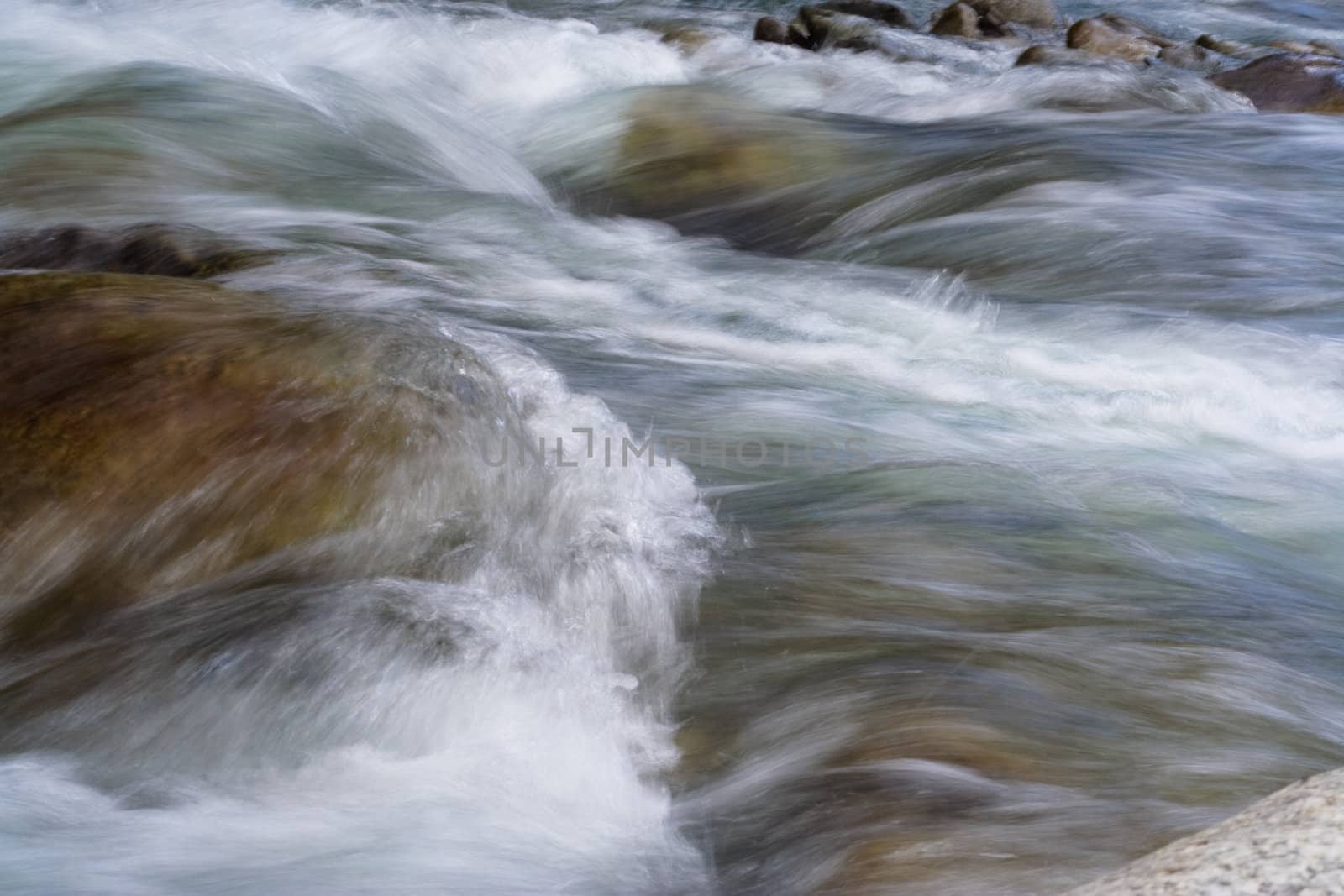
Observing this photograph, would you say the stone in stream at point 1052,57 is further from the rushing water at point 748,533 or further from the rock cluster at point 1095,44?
the rushing water at point 748,533

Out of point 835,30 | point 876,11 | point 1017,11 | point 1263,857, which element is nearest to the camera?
point 1263,857

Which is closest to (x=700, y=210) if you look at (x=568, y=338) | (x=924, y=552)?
(x=568, y=338)

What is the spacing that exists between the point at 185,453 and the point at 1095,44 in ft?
31.2

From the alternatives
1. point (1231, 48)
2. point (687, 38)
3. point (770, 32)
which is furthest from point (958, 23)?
point (687, 38)

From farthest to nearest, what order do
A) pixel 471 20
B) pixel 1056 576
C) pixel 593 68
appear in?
1. pixel 471 20
2. pixel 593 68
3. pixel 1056 576

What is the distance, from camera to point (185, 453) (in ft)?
11.2

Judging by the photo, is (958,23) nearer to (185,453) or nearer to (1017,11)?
(1017,11)

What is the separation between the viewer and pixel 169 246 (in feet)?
17.6

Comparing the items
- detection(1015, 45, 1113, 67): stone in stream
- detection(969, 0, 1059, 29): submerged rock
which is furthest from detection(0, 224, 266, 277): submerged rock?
detection(969, 0, 1059, 29): submerged rock

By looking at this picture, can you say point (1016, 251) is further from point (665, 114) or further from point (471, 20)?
point (471, 20)

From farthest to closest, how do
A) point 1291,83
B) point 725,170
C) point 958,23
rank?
1. point 958,23
2. point 1291,83
3. point 725,170

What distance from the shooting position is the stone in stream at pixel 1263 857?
1854mm

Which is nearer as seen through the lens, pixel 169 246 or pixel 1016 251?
pixel 169 246

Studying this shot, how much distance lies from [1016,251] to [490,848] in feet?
14.5
